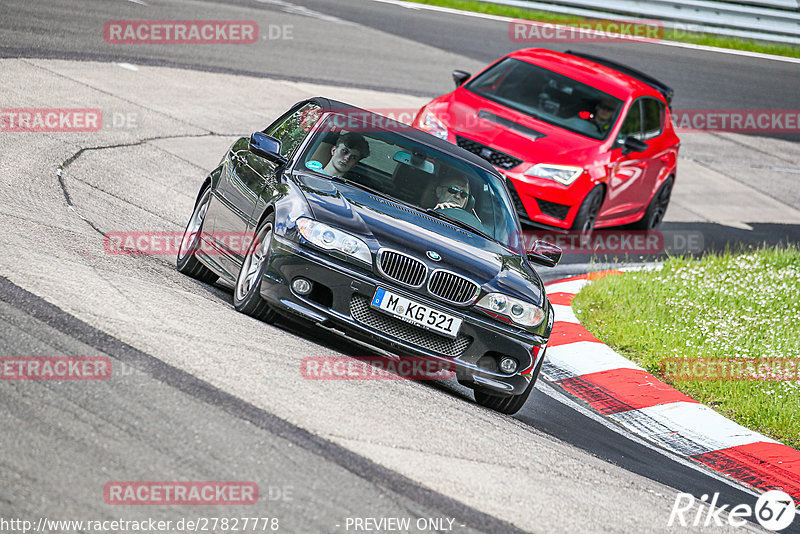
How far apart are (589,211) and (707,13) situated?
17.9 m

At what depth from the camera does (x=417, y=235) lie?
7.12 metres

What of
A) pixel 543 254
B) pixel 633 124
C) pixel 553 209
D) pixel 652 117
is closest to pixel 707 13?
pixel 652 117

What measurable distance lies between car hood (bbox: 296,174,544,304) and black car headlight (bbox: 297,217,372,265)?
1.8 inches

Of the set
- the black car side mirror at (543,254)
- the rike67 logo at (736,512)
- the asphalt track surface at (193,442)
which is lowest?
the rike67 logo at (736,512)

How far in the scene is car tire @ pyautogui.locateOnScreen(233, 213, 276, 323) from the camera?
702 cm

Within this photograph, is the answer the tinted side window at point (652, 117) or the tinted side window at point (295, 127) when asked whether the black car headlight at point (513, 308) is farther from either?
the tinted side window at point (652, 117)

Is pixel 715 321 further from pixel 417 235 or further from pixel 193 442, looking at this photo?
pixel 193 442

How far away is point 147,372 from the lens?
219 inches

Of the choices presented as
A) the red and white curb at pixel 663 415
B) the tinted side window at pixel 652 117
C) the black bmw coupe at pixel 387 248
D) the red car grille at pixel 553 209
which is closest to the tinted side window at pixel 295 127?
the black bmw coupe at pixel 387 248

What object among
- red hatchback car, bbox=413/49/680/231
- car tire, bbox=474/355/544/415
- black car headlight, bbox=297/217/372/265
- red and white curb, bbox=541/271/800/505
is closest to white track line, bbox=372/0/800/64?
red hatchback car, bbox=413/49/680/231

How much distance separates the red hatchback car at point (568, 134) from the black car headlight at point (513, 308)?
5.05 metres

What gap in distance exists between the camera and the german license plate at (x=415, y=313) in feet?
22.2

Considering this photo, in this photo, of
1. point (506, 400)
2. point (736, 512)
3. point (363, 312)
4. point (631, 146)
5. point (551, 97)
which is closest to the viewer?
point (736, 512)

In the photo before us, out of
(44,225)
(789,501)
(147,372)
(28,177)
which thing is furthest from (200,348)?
(28,177)
